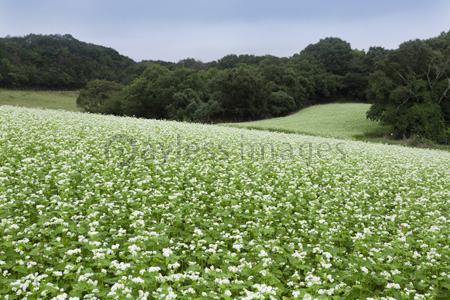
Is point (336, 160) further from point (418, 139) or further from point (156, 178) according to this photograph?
point (418, 139)

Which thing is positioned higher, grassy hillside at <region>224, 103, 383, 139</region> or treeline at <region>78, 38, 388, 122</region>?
treeline at <region>78, 38, 388, 122</region>

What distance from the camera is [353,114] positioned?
56.4 m

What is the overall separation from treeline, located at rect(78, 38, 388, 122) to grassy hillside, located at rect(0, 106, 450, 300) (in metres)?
47.0

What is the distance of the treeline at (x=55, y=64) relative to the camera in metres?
81.4

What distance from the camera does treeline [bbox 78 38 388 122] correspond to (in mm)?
61125

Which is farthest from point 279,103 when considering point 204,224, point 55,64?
point 55,64

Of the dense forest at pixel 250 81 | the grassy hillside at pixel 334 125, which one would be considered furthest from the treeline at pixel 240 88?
the grassy hillside at pixel 334 125

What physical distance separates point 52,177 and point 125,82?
98061 mm

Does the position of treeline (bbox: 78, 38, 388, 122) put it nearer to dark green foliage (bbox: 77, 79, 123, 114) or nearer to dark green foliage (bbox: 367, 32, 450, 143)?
dark green foliage (bbox: 77, 79, 123, 114)

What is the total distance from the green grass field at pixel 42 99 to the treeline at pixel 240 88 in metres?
5.25

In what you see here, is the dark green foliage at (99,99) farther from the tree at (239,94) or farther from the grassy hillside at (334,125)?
the grassy hillside at (334,125)

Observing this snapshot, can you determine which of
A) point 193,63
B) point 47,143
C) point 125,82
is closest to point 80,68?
point 125,82

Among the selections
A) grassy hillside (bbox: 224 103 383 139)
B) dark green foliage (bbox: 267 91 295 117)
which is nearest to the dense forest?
dark green foliage (bbox: 267 91 295 117)

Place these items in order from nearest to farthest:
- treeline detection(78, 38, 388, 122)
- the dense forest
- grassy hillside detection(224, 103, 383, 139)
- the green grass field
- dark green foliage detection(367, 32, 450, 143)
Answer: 1. dark green foliage detection(367, 32, 450, 143)
2. the dense forest
3. grassy hillside detection(224, 103, 383, 139)
4. treeline detection(78, 38, 388, 122)
5. the green grass field
